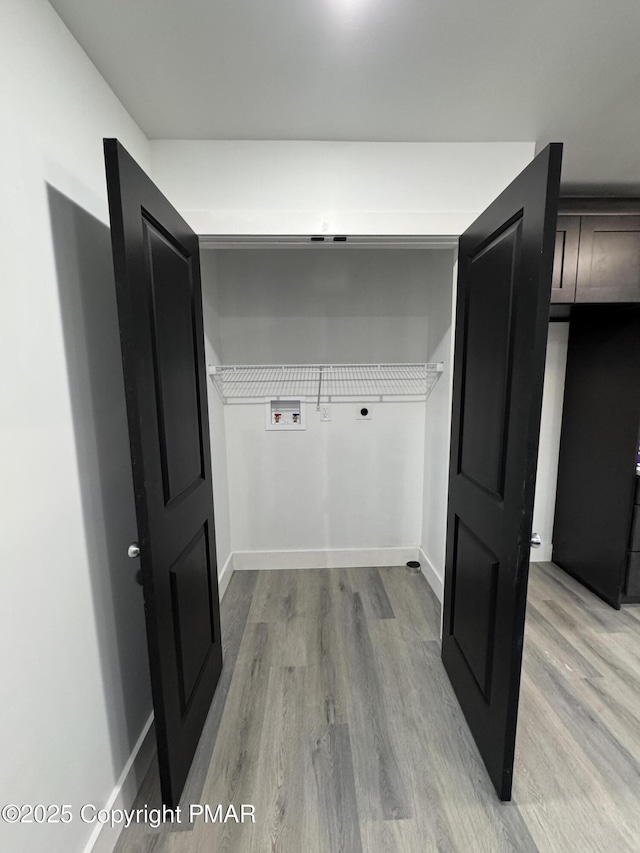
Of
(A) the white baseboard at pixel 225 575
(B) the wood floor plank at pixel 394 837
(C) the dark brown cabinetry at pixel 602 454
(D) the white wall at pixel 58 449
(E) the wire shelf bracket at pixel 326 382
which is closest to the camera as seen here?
(D) the white wall at pixel 58 449

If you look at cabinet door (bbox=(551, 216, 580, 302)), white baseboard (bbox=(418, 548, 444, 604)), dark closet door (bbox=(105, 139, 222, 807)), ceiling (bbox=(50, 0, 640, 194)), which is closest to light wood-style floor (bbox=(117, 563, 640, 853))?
white baseboard (bbox=(418, 548, 444, 604))

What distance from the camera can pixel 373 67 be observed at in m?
1.26

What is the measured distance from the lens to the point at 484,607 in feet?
4.56

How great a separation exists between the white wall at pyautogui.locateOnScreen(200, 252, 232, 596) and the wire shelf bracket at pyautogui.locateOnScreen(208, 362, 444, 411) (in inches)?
7.1

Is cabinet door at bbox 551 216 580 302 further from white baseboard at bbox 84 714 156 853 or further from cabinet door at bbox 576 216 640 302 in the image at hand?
white baseboard at bbox 84 714 156 853

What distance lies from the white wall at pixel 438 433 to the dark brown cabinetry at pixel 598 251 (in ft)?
1.91

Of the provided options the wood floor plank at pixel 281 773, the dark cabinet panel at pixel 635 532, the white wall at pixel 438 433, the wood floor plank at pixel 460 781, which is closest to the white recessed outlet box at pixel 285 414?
the white wall at pixel 438 433

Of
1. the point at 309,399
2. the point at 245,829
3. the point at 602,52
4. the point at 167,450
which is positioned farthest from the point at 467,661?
the point at 602,52

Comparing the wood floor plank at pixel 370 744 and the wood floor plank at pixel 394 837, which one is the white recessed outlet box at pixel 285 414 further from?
the wood floor plank at pixel 394 837

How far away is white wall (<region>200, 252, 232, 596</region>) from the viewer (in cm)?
233

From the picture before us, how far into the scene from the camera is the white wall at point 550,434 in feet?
9.00

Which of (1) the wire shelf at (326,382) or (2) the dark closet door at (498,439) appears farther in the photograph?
(1) the wire shelf at (326,382)

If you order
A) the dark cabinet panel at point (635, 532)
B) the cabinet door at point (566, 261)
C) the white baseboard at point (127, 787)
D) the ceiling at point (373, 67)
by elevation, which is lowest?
the white baseboard at point (127, 787)

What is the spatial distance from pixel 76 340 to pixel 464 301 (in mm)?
1428
